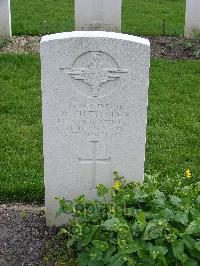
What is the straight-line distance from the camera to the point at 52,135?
3.99 m

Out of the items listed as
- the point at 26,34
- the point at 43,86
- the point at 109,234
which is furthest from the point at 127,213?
the point at 26,34

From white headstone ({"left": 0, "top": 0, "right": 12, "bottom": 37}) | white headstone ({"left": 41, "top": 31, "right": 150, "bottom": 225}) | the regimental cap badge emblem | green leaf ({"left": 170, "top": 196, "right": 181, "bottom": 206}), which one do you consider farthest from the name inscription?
white headstone ({"left": 0, "top": 0, "right": 12, "bottom": 37})

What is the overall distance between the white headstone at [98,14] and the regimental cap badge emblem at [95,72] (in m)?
5.58

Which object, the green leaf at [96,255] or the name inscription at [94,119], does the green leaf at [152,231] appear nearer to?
the green leaf at [96,255]

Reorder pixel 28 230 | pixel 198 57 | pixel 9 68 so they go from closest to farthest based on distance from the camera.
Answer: pixel 28 230
pixel 9 68
pixel 198 57

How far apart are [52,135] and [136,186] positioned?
0.70m

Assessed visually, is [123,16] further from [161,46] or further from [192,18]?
[161,46]

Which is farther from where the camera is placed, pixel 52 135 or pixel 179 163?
pixel 179 163

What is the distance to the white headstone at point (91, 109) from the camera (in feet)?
12.4

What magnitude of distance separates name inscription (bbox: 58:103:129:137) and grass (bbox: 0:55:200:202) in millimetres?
1037

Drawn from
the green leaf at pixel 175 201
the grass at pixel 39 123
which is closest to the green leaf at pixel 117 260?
the green leaf at pixel 175 201

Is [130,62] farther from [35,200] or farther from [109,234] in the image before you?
[35,200]

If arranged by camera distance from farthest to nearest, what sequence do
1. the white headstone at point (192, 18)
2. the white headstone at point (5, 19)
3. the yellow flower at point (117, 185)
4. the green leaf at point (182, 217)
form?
the white headstone at point (192, 18) < the white headstone at point (5, 19) < the yellow flower at point (117, 185) < the green leaf at point (182, 217)

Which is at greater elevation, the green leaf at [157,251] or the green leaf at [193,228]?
the green leaf at [193,228]
